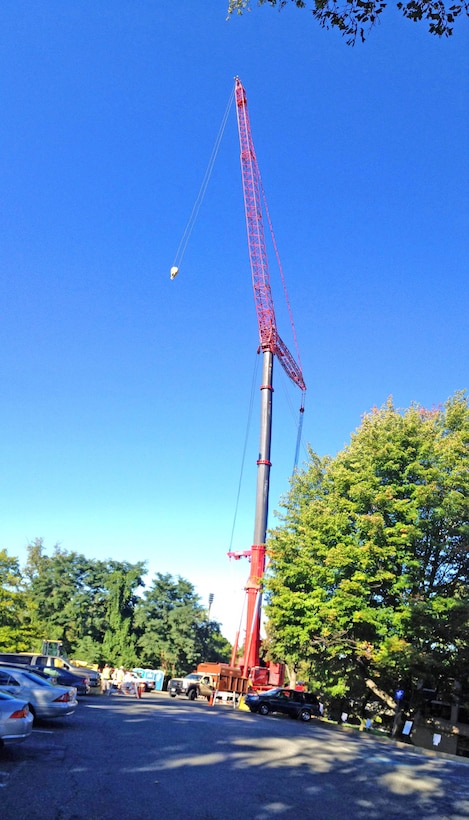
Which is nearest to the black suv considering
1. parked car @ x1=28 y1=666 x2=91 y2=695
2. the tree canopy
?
parked car @ x1=28 y1=666 x2=91 y2=695

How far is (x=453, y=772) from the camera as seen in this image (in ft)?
47.2

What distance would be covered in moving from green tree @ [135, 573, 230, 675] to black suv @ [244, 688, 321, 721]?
30.4 metres

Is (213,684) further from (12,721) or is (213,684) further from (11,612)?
(12,721)

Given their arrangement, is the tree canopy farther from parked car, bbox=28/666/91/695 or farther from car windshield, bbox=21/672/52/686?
car windshield, bbox=21/672/52/686

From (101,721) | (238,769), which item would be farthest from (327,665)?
(238,769)

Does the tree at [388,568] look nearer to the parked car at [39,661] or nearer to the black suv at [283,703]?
the black suv at [283,703]

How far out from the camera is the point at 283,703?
3006 cm

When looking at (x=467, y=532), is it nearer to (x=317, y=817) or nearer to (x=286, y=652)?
(x=286, y=652)

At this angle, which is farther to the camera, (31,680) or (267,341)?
(267,341)

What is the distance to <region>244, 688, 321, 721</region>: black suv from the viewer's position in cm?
3000

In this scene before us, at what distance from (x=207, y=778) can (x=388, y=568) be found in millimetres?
19887

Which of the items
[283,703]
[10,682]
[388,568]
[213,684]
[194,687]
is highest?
[388,568]

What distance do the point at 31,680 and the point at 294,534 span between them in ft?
72.0

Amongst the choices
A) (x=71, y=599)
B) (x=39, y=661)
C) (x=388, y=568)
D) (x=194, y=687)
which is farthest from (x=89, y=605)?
(x=388, y=568)
